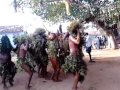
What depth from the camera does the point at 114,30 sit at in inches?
1078

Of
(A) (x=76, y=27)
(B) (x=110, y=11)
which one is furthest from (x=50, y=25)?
(A) (x=76, y=27)

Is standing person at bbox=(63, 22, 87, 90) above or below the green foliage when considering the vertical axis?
below

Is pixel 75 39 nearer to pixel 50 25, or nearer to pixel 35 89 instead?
pixel 35 89

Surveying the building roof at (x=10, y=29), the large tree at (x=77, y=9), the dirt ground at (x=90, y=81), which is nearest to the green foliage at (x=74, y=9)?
the large tree at (x=77, y=9)

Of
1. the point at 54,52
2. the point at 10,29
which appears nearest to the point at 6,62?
the point at 54,52

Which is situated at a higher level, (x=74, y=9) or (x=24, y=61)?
(x=74, y=9)

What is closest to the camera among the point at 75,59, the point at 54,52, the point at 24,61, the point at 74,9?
the point at 75,59

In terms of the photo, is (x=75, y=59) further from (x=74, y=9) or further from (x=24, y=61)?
(x=74, y=9)

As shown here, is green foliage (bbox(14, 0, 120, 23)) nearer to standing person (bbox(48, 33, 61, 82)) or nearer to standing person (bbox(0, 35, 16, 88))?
standing person (bbox(48, 33, 61, 82))

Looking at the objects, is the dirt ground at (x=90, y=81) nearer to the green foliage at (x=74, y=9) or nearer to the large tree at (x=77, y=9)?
the large tree at (x=77, y=9)

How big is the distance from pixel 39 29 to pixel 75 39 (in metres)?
2.59

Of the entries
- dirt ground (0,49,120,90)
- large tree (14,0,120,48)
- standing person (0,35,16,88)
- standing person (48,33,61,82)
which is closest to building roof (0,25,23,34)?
large tree (14,0,120,48)

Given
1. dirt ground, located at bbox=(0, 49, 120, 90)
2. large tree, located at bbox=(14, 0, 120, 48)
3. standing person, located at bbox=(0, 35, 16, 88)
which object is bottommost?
dirt ground, located at bbox=(0, 49, 120, 90)

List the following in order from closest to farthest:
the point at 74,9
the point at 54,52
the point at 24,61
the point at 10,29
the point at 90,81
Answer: the point at 24,61, the point at 90,81, the point at 54,52, the point at 74,9, the point at 10,29
